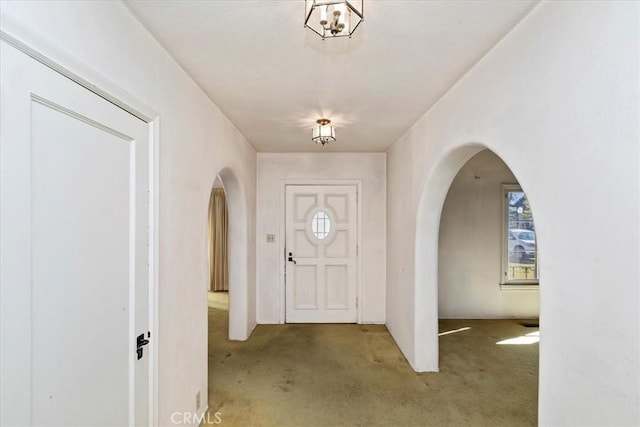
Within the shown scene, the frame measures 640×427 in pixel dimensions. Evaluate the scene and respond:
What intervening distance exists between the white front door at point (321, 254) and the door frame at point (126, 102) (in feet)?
9.56

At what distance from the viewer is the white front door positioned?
4.52 m

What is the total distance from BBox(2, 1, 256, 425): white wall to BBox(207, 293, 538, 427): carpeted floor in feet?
1.86

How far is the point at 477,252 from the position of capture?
15.4 feet

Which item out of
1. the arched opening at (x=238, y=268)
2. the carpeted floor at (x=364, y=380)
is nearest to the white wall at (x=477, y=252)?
the carpeted floor at (x=364, y=380)

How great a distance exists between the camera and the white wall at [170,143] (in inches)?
43.4

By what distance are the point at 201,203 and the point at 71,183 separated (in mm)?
1179

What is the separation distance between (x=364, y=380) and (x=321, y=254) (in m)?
1.94

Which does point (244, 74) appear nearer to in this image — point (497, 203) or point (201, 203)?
point (201, 203)

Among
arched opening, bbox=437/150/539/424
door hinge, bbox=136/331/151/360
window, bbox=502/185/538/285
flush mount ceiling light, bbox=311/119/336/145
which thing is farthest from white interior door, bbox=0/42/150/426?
window, bbox=502/185/538/285

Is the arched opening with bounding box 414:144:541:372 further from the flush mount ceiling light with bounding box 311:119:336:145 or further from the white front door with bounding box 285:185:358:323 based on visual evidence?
the white front door with bounding box 285:185:358:323

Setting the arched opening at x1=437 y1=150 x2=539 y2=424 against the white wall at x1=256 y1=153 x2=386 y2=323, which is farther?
the arched opening at x1=437 y1=150 x2=539 y2=424

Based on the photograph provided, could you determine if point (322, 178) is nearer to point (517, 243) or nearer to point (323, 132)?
point (323, 132)

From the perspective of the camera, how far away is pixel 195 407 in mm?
2172

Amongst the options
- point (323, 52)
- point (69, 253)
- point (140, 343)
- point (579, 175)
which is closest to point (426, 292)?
point (579, 175)
